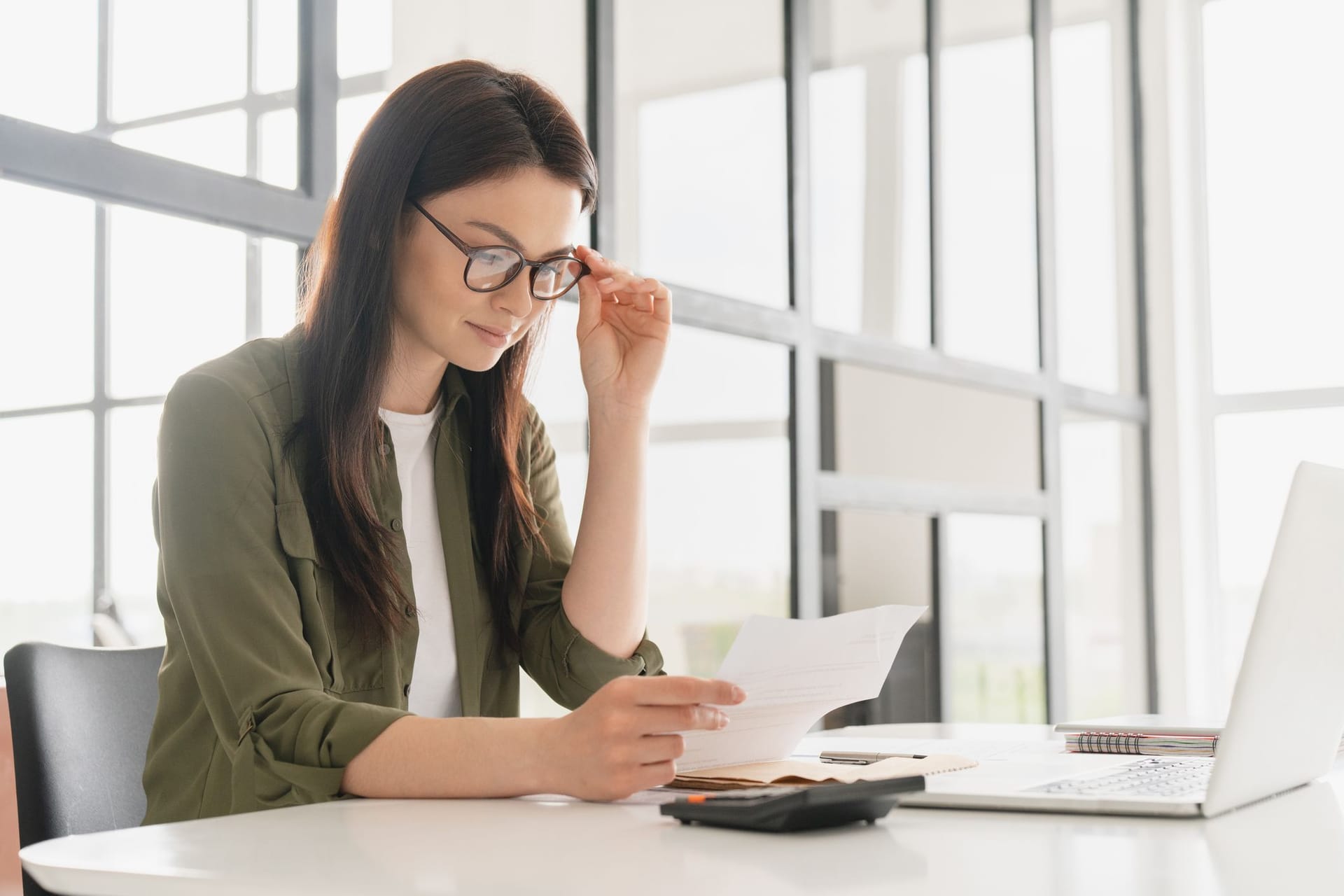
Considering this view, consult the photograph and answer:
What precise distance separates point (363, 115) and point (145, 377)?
0.60 meters

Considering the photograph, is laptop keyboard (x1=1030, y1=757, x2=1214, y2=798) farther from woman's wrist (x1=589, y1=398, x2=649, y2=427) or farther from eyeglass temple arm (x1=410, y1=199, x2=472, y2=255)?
eyeglass temple arm (x1=410, y1=199, x2=472, y2=255)

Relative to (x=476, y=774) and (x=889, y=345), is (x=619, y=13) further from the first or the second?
(x=476, y=774)

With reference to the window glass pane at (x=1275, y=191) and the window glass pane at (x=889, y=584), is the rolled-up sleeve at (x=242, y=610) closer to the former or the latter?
the window glass pane at (x=889, y=584)

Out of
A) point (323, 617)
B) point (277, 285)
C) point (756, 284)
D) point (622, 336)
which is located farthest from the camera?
point (756, 284)

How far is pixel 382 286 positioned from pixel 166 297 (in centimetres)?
65

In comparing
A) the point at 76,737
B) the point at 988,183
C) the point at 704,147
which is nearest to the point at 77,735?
the point at 76,737

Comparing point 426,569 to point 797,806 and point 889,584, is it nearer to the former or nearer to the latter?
point 797,806

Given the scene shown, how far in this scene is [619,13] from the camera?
2.84m

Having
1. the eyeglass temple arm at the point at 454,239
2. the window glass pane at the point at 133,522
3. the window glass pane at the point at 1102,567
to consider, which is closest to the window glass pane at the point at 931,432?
the window glass pane at the point at 1102,567

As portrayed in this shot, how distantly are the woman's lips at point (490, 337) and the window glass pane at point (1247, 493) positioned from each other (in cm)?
398

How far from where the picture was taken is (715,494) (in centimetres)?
293

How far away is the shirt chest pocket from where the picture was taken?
1220 millimetres

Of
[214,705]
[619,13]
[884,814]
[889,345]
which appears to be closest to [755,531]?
[889,345]

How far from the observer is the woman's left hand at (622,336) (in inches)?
60.6
